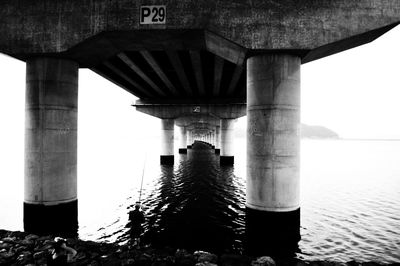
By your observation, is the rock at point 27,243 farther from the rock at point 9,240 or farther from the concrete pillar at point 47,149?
the concrete pillar at point 47,149

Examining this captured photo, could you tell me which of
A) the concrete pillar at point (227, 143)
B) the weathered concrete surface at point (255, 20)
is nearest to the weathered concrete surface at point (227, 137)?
the concrete pillar at point (227, 143)

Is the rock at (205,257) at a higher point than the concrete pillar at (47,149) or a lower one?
lower

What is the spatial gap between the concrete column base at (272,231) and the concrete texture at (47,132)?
27.9 ft

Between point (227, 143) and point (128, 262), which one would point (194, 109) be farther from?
point (128, 262)

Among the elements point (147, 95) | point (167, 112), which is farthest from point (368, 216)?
point (167, 112)

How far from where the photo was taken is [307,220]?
14266mm

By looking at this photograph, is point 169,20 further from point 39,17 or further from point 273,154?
point 273,154

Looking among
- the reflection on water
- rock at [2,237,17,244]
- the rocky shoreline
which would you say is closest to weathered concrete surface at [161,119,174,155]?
the reflection on water

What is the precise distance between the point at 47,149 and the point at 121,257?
6203 millimetres

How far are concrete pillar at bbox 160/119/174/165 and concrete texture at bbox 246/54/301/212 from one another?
31.8 m

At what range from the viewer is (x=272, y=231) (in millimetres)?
10578

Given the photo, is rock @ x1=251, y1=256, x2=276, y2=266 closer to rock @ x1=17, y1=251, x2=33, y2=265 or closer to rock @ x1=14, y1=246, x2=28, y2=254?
rock @ x1=17, y1=251, x2=33, y2=265

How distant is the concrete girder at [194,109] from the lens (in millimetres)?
36562

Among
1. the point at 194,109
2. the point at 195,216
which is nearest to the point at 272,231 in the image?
the point at 195,216
